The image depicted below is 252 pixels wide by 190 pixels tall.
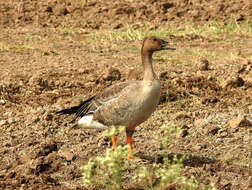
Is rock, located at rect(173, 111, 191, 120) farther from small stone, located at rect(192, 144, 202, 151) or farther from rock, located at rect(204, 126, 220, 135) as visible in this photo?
small stone, located at rect(192, 144, 202, 151)

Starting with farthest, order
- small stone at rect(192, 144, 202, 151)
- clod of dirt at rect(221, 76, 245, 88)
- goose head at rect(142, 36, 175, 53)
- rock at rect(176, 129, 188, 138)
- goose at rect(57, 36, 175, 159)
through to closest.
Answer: clod of dirt at rect(221, 76, 245, 88) < rock at rect(176, 129, 188, 138) < small stone at rect(192, 144, 202, 151) < goose head at rect(142, 36, 175, 53) < goose at rect(57, 36, 175, 159)

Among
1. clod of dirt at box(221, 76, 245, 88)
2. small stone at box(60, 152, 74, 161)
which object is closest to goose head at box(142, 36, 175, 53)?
small stone at box(60, 152, 74, 161)

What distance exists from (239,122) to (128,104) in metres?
1.96

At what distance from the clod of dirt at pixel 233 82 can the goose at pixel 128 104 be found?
255 cm

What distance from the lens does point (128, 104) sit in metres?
6.73

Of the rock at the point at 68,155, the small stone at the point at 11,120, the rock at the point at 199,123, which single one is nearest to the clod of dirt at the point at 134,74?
the rock at the point at 199,123

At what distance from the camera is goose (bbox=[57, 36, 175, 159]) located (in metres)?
6.68

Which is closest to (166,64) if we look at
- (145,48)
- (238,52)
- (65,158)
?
(238,52)

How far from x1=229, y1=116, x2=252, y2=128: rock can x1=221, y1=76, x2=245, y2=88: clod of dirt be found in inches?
63.2

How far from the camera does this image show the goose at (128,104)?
21.9 feet

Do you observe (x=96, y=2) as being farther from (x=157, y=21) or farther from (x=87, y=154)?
(x=87, y=154)

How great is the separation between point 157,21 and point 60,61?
17.6 feet

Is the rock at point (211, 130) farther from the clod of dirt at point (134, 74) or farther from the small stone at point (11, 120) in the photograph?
the small stone at point (11, 120)

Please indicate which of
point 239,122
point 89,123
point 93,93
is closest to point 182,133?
point 239,122
